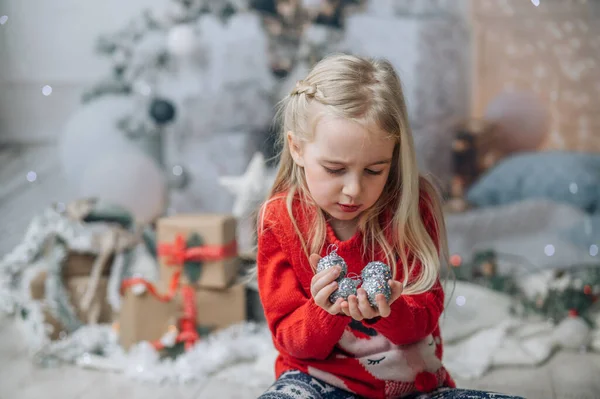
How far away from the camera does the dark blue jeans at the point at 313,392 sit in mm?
1021

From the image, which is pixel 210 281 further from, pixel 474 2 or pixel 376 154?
pixel 474 2

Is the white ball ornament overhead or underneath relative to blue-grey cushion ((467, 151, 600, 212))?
overhead

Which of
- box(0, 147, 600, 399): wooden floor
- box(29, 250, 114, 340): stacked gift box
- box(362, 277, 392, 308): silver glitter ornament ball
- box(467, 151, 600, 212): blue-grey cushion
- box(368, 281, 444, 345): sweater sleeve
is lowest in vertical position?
box(0, 147, 600, 399): wooden floor

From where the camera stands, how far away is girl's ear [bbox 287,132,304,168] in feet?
3.31

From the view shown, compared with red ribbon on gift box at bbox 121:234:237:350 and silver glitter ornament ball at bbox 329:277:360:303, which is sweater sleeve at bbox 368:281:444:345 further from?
red ribbon on gift box at bbox 121:234:237:350

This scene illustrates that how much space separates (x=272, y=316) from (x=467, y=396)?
13.9 inches

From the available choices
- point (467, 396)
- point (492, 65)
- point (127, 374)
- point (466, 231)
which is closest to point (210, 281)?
point (127, 374)

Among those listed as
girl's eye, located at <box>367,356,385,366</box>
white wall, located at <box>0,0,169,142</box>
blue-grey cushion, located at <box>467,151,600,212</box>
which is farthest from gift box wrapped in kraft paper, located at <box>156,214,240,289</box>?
blue-grey cushion, located at <box>467,151,600,212</box>

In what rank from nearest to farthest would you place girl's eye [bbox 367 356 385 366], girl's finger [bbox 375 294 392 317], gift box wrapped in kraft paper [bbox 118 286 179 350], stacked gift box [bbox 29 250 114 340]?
1. girl's finger [bbox 375 294 392 317]
2. girl's eye [bbox 367 356 385 366]
3. gift box wrapped in kraft paper [bbox 118 286 179 350]
4. stacked gift box [bbox 29 250 114 340]

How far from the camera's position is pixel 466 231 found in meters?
2.51

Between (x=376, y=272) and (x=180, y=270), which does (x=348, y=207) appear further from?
(x=180, y=270)

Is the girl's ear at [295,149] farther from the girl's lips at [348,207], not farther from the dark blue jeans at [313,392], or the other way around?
the dark blue jeans at [313,392]

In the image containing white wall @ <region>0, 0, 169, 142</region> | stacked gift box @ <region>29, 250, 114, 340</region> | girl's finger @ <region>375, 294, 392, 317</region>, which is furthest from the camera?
white wall @ <region>0, 0, 169, 142</region>

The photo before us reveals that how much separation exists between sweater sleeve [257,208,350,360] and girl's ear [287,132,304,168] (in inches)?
5.3
